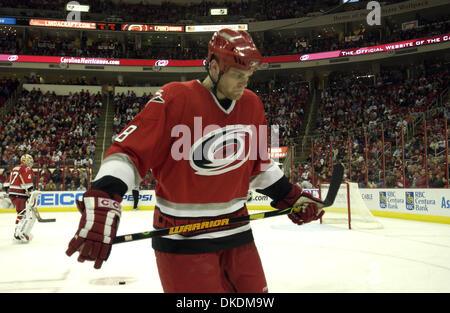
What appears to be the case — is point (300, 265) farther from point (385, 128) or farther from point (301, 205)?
point (385, 128)

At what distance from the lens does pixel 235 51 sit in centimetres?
164

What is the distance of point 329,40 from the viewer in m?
24.3

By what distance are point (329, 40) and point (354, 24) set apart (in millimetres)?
2182

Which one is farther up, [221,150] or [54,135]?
[54,135]

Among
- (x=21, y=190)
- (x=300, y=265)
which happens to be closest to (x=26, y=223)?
(x=21, y=190)

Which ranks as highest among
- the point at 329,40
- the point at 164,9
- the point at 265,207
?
the point at 164,9

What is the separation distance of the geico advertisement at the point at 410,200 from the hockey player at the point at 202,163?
920cm

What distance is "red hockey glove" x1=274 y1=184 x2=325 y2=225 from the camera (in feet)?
6.41

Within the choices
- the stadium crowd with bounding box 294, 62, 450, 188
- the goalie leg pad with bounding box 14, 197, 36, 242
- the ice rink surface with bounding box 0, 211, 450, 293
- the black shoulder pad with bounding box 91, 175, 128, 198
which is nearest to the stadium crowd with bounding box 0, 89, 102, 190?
the ice rink surface with bounding box 0, 211, 450, 293

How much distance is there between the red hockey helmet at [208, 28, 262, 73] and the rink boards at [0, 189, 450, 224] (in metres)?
6.69

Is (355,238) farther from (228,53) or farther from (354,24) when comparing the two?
(354,24)

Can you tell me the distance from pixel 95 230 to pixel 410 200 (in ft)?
35.0

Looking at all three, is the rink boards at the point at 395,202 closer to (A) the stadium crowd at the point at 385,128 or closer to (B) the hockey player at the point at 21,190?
(A) the stadium crowd at the point at 385,128
